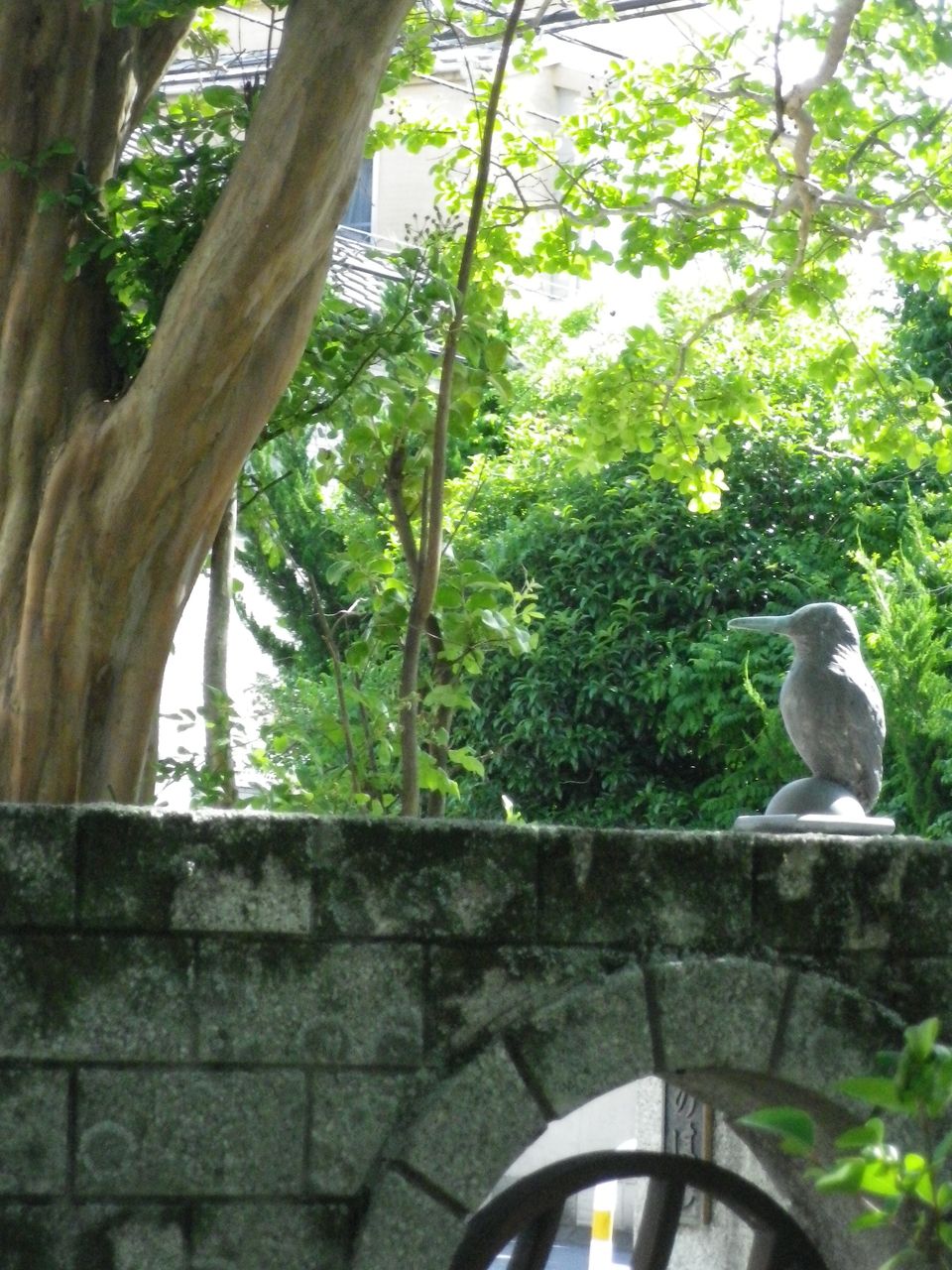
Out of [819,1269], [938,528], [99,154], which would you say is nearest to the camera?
[819,1269]

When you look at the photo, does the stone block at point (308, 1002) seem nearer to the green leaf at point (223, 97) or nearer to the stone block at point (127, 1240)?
the stone block at point (127, 1240)

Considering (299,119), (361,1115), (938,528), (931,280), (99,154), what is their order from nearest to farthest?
(361,1115), (299,119), (99,154), (931,280), (938,528)

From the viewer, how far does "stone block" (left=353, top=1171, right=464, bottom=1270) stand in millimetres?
2766

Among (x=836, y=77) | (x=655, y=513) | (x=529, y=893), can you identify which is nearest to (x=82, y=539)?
(x=529, y=893)

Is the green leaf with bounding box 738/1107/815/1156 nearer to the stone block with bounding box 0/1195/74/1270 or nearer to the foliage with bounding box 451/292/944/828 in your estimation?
the stone block with bounding box 0/1195/74/1270

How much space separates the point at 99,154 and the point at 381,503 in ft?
4.88

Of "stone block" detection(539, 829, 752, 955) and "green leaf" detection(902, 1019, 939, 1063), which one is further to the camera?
"stone block" detection(539, 829, 752, 955)

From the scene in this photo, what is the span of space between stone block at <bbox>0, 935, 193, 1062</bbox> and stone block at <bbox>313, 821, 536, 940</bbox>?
0.29 m

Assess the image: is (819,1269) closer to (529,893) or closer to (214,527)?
(529,893)

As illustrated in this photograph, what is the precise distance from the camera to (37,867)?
109 inches

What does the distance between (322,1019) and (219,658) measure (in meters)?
3.45

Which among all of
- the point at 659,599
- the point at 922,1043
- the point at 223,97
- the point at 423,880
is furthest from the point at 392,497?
the point at 659,599

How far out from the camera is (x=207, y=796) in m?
5.00

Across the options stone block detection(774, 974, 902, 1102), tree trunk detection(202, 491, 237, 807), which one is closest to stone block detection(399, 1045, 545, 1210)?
stone block detection(774, 974, 902, 1102)
